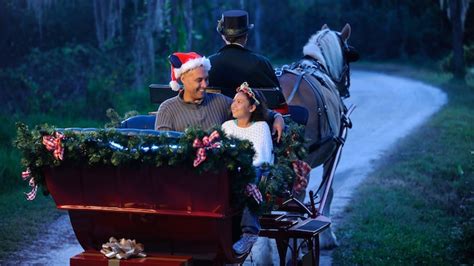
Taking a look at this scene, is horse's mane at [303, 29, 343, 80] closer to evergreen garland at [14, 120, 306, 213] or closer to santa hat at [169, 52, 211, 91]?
santa hat at [169, 52, 211, 91]

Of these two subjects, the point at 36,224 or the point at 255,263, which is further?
the point at 36,224

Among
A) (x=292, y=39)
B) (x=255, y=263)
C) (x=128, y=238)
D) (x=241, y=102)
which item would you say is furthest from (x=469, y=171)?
(x=292, y=39)

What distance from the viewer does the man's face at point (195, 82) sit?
22.3 feet

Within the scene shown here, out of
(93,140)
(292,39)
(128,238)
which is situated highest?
(93,140)

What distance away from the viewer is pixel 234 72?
8.16 m

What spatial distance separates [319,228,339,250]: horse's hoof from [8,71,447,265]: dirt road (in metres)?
0.14

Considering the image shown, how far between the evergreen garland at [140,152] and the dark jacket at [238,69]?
2.20m

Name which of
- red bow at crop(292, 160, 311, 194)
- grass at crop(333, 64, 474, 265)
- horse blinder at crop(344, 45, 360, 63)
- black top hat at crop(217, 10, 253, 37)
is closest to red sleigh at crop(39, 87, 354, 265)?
red bow at crop(292, 160, 311, 194)

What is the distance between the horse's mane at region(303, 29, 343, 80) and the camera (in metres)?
10.5

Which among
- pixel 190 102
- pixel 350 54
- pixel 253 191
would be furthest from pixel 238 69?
pixel 350 54

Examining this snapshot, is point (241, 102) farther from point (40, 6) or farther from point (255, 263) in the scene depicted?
point (40, 6)

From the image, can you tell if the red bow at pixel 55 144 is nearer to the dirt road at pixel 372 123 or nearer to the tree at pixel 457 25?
the dirt road at pixel 372 123

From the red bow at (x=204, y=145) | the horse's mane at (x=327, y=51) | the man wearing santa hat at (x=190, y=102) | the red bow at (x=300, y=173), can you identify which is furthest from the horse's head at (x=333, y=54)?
the red bow at (x=204, y=145)

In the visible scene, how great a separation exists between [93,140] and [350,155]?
10.9 metres
